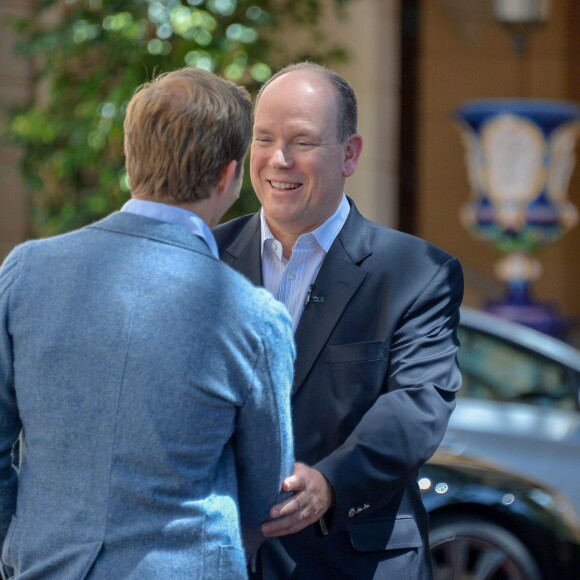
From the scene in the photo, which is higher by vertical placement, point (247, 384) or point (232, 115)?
point (232, 115)

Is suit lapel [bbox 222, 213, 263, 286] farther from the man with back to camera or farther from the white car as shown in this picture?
the white car

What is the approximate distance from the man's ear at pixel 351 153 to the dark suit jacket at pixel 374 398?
0.74 feet

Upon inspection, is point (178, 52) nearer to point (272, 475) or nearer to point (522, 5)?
point (522, 5)

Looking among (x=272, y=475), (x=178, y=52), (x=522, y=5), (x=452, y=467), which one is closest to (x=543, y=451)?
(x=452, y=467)

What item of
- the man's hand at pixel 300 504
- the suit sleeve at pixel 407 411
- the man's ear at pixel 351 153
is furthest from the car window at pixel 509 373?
the man's hand at pixel 300 504

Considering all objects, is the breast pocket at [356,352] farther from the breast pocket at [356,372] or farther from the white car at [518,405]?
the white car at [518,405]

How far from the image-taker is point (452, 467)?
5.35 metres

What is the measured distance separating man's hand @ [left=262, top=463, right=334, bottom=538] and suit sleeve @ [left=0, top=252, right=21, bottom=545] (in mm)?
452

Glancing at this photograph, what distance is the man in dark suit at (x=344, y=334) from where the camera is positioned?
268cm

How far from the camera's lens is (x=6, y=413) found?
2.29 meters

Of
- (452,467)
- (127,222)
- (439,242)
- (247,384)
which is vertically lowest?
(439,242)

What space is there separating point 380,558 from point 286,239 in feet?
2.47

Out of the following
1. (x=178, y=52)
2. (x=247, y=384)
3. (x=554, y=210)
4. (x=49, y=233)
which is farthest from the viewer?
(x=554, y=210)

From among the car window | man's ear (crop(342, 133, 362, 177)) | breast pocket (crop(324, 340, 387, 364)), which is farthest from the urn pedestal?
breast pocket (crop(324, 340, 387, 364))
